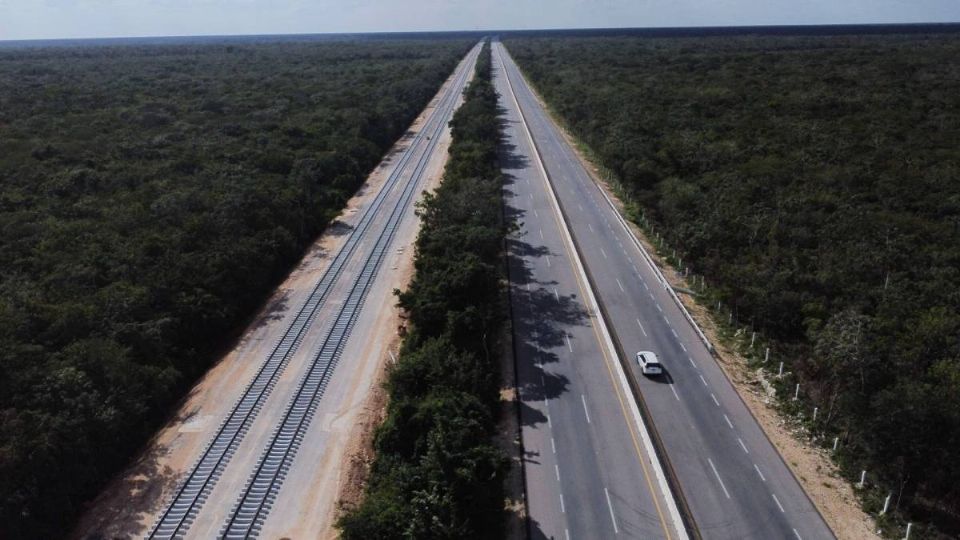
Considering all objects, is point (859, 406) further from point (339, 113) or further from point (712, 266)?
point (339, 113)

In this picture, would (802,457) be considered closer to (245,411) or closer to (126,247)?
(245,411)

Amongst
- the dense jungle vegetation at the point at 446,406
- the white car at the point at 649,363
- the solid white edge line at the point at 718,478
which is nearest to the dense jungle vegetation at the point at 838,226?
the solid white edge line at the point at 718,478

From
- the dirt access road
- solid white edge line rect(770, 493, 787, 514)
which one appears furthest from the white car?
the dirt access road

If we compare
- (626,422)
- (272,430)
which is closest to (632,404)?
(626,422)

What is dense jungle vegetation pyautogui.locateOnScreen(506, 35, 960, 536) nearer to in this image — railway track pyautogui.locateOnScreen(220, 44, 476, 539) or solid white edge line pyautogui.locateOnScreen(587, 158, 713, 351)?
solid white edge line pyautogui.locateOnScreen(587, 158, 713, 351)

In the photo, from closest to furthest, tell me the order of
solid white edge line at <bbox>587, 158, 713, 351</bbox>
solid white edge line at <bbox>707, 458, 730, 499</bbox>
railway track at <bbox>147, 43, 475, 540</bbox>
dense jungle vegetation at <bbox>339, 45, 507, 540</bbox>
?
dense jungle vegetation at <bbox>339, 45, 507, 540</bbox>, railway track at <bbox>147, 43, 475, 540</bbox>, solid white edge line at <bbox>707, 458, 730, 499</bbox>, solid white edge line at <bbox>587, 158, 713, 351</bbox>

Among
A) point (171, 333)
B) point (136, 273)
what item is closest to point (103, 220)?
point (136, 273)

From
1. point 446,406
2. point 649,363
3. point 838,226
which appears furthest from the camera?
point 838,226
